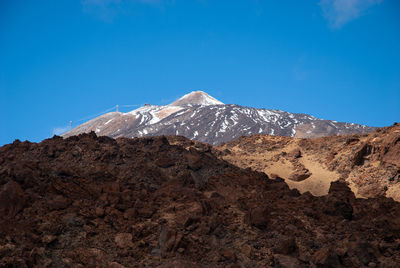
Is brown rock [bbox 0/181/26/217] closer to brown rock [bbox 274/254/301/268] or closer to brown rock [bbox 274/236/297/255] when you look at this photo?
brown rock [bbox 274/254/301/268]

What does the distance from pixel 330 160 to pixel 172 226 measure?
67.9ft

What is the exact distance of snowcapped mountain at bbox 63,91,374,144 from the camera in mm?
82625

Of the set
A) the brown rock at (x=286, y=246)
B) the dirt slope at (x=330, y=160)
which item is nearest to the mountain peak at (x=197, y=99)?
the dirt slope at (x=330, y=160)

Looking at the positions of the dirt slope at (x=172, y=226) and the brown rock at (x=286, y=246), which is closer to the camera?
the dirt slope at (x=172, y=226)

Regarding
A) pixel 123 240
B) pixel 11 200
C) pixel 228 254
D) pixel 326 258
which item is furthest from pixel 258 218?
pixel 11 200

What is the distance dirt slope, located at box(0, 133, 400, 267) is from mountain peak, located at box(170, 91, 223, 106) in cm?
13900

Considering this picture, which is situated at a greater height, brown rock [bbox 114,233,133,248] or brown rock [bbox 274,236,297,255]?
brown rock [bbox 114,233,133,248]

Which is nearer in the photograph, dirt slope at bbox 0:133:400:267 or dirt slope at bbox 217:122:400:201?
dirt slope at bbox 0:133:400:267

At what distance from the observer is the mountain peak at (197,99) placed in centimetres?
15650

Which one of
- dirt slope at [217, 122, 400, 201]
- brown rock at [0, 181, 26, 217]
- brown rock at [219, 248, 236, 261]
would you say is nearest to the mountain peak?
dirt slope at [217, 122, 400, 201]

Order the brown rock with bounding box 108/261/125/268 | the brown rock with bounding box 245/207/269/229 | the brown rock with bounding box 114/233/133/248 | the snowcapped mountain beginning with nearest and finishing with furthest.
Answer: the brown rock with bounding box 108/261/125/268
the brown rock with bounding box 114/233/133/248
the brown rock with bounding box 245/207/269/229
the snowcapped mountain

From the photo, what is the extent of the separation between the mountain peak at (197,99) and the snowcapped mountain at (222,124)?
41349mm

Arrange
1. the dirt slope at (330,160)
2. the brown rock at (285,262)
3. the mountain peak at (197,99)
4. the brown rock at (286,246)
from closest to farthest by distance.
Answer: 1. the brown rock at (285,262)
2. the brown rock at (286,246)
3. the dirt slope at (330,160)
4. the mountain peak at (197,99)

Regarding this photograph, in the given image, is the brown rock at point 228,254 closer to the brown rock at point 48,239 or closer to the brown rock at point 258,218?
the brown rock at point 258,218
